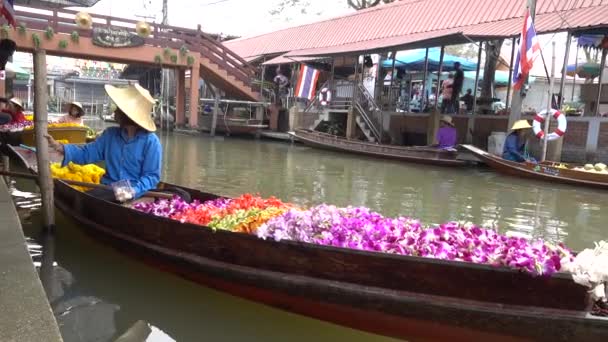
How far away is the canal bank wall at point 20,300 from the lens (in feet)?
8.50

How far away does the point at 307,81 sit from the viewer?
19.5 metres

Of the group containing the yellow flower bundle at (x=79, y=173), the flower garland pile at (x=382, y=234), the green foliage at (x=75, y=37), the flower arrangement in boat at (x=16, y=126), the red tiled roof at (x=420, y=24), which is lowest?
the yellow flower bundle at (x=79, y=173)

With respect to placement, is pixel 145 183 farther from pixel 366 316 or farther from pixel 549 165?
pixel 549 165

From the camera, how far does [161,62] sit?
2127 centimetres

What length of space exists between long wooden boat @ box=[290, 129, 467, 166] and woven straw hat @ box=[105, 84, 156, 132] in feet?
34.2


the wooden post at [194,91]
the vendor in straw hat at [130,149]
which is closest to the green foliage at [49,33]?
the wooden post at [194,91]

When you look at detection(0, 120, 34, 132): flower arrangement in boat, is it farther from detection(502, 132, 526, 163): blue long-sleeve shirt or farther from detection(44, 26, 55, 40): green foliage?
detection(502, 132, 526, 163): blue long-sleeve shirt

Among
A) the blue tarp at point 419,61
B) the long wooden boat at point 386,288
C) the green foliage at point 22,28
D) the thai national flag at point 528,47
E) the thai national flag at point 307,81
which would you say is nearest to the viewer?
the long wooden boat at point 386,288

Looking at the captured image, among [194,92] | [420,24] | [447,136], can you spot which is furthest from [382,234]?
[194,92]

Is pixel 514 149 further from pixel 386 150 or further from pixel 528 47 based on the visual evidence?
pixel 386 150

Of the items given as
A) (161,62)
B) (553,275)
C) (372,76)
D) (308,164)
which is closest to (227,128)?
(161,62)

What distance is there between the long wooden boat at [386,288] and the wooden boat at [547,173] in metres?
8.96

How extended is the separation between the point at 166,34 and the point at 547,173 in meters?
16.6

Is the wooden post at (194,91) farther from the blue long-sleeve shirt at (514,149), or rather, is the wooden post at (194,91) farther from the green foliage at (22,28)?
the blue long-sleeve shirt at (514,149)
